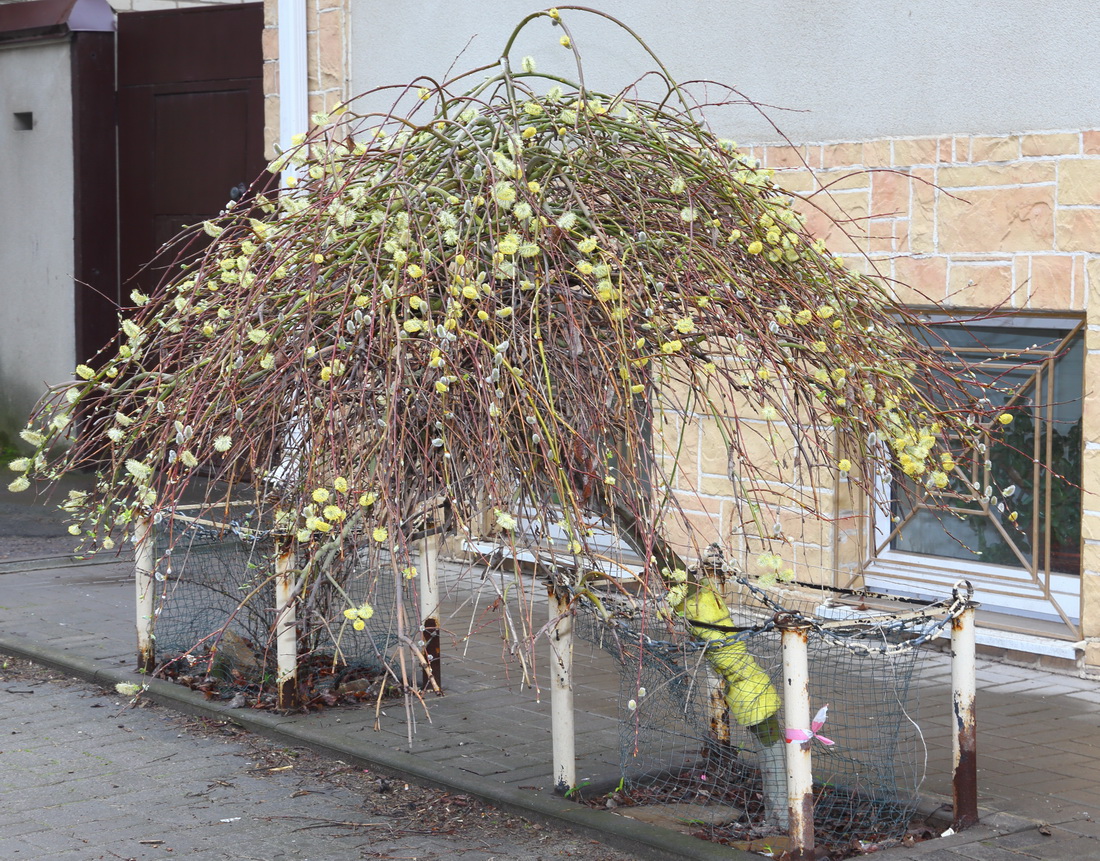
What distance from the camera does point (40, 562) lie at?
10547mm

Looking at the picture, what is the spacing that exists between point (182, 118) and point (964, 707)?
10892mm

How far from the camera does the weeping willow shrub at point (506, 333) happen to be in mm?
4055

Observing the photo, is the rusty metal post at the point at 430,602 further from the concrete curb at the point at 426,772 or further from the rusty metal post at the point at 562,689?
the rusty metal post at the point at 562,689

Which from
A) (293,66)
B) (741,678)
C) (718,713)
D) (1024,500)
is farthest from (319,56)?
(741,678)

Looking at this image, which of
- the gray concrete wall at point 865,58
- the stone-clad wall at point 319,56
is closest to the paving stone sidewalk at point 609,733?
the gray concrete wall at point 865,58

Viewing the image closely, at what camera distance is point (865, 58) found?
26.3ft

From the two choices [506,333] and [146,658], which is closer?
[506,333]

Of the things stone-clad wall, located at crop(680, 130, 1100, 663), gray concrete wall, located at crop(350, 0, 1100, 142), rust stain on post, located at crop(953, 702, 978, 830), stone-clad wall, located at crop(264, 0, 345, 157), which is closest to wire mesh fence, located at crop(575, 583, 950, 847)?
rust stain on post, located at crop(953, 702, 978, 830)

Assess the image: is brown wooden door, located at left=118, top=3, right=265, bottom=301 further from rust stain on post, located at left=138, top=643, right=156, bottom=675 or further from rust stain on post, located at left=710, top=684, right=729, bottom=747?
rust stain on post, located at left=710, top=684, right=729, bottom=747

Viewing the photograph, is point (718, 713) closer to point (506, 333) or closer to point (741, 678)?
point (741, 678)

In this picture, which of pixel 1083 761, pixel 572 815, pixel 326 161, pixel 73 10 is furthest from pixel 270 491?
pixel 73 10

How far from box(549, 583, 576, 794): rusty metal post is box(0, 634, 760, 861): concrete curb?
101 millimetres

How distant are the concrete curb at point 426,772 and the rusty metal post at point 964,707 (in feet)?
2.67

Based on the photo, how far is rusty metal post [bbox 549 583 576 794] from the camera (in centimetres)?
514
